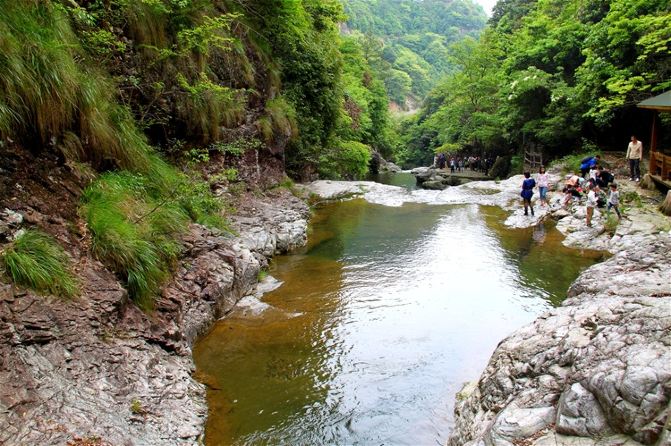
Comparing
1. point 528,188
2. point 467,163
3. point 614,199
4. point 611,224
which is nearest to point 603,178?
point 528,188

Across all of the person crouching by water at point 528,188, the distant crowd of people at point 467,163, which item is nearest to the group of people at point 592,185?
the person crouching by water at point 528,188

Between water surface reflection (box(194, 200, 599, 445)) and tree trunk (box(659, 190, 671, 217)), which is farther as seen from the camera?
tree trunk (box(659, 190, 671, 217))

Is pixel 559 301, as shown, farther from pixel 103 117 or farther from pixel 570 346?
pixel 103 117

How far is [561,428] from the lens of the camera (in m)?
3.41

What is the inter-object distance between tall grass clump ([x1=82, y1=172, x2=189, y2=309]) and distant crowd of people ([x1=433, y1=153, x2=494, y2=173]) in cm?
3313

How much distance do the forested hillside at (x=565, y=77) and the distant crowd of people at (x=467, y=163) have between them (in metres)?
1.10

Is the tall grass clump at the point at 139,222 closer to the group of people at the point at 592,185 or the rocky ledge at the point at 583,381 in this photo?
the rocky ledge at the point at 583,381

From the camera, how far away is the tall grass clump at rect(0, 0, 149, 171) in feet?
17.4

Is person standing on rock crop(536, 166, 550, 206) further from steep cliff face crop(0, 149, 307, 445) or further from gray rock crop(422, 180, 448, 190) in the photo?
steep cliff face crop(0, 149, 307, 445)

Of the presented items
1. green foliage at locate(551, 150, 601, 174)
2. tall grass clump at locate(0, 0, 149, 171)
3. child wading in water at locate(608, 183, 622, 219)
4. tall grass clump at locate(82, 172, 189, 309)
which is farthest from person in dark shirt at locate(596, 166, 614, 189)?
tall grass clump at locate(0, 0, 149, 171)

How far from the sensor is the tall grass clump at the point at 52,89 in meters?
5.31

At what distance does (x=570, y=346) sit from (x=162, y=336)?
4.88 meters

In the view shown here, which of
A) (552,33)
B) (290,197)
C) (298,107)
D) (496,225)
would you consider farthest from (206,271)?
(552,33)

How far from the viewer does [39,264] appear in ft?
15.4
